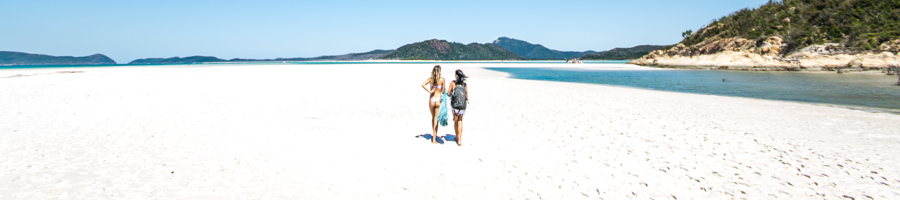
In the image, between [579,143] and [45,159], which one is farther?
[579,143]

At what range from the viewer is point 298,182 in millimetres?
4820

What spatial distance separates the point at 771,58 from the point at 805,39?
405 centimetres

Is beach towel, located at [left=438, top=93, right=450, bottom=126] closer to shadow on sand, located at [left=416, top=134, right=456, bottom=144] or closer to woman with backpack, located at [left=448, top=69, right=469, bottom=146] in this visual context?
woman with backpack, located at [left=448, top=69, right=469, bottom=146]

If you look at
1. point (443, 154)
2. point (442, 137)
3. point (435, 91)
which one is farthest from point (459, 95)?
point (442, 137)

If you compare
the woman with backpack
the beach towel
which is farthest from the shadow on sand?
the woman with backpack

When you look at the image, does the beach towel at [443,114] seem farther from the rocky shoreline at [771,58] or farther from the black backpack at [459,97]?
the rocky shoreline at [771,58]

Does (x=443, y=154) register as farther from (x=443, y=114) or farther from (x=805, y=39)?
(x=805, y=39)

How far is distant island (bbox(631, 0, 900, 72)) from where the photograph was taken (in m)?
39.9

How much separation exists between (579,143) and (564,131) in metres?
1.20

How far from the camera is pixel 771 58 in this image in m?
48.6

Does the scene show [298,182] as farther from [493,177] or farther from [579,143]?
[579,143]

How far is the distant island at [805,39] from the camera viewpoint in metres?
39.9

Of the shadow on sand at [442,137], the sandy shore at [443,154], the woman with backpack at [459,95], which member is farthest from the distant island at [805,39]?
the woman with backpack at [459,95]

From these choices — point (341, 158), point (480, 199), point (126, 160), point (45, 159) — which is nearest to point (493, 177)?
point (480, 199)
